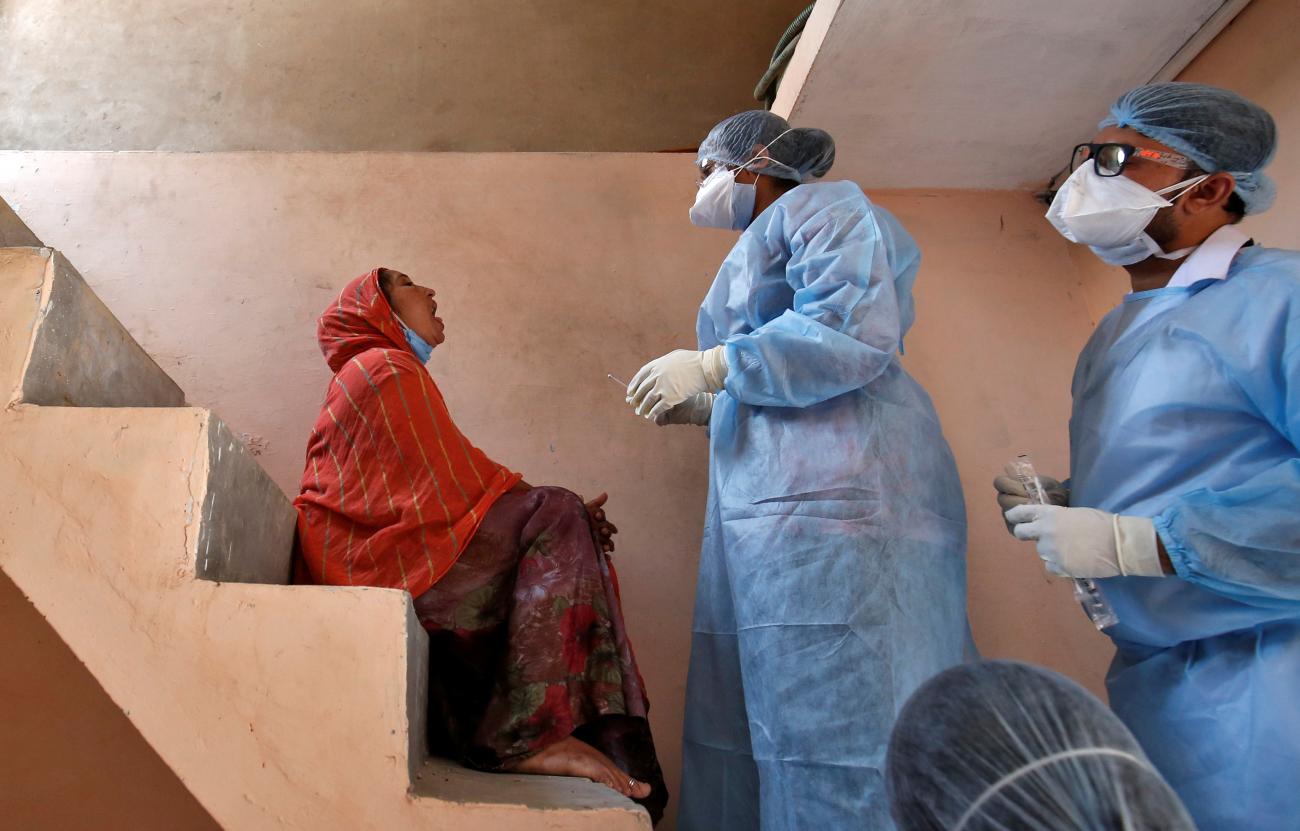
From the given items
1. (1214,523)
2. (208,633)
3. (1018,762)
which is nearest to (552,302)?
(208,633)

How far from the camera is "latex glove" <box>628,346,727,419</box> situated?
1.62m

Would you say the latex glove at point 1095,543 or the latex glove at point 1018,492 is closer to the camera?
the latex glove at point 1095,543

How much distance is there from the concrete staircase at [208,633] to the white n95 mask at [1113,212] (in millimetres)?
1222

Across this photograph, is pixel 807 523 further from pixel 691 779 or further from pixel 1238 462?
pixel 1238 462

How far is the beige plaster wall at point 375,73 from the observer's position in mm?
2645

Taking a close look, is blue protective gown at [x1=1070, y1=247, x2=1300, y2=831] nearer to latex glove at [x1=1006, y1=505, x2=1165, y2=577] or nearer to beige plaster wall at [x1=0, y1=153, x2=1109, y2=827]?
latex glove at [x1=1006, y1=505, x2=1165, y2=577]

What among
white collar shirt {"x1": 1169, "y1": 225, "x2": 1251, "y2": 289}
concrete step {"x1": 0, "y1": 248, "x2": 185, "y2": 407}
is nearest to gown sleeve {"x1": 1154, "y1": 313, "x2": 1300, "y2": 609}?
white collar shirt {"x1": 1169, "y1": 225, "x2": 1251, "y2": 289}

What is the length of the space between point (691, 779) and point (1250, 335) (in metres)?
1.15

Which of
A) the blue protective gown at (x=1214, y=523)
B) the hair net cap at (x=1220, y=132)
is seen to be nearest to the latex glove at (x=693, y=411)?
the blue protective gown at (x=1214, y=523)

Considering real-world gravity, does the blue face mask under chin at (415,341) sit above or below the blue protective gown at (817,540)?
above

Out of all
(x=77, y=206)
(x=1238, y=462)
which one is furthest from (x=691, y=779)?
(x=77, y=206)

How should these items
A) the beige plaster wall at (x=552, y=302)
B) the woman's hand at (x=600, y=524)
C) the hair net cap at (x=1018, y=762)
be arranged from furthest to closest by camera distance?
the beige plaster wall at (x=552, y=302), the woman's hand at (x=600, y=524), the hair net cap at (x=1018, y=762)

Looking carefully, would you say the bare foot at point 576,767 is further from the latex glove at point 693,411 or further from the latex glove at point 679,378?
the latex glove at point 693,411

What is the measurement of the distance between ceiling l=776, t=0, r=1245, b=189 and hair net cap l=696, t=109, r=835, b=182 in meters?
0.26
